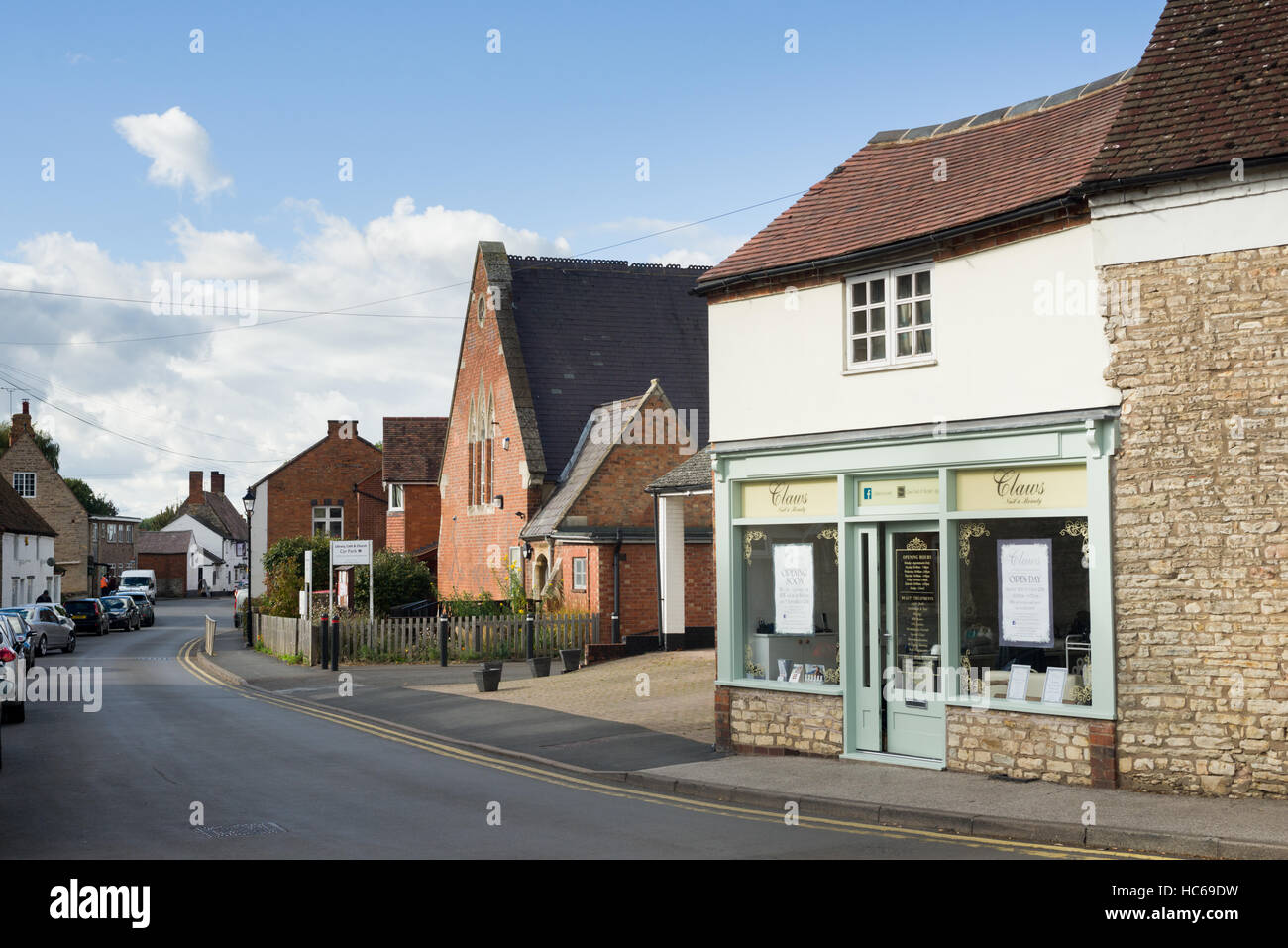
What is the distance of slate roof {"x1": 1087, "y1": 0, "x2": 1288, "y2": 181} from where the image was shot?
12.0 metres

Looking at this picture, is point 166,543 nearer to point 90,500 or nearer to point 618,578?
point 90,500

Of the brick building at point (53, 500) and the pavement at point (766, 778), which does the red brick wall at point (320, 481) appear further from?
the pavement at point (766, 778)

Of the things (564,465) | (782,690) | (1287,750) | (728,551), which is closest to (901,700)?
(782,690)

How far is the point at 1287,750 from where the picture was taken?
11195 millimetres

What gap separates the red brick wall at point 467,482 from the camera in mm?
37812

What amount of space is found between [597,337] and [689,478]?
12145 mm

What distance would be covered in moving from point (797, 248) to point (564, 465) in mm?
21388

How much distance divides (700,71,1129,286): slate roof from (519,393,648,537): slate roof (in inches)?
651

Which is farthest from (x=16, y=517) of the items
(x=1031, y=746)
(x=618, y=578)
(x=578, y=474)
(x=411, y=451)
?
(x=1031, y=746)

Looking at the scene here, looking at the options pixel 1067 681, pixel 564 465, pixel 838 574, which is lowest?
pixel 1067 681

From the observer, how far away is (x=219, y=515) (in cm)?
12600

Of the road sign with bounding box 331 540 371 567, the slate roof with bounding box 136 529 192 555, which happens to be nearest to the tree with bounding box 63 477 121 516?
the slate roof with bounding box 136 529 192 555

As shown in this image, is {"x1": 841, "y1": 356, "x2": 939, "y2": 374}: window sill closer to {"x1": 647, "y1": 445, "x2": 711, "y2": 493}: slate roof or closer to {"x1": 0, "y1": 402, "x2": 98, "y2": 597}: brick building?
{"x1": 647, "y1": 445, "x2": 711, "y2": 493}: slate roof
